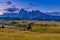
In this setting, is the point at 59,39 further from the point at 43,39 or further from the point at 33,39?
the point at 33,39

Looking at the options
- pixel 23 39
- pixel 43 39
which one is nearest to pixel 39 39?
pixel 43 39

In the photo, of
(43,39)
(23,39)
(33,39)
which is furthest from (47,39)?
(23,39)

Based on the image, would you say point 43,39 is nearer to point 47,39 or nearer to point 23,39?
point 47,39

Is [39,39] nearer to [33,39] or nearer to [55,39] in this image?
[33,39]

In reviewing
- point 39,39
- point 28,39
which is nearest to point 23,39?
point 28,39

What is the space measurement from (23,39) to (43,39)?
18.1 feet

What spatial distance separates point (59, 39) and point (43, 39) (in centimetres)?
442

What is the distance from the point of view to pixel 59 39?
1732 inches

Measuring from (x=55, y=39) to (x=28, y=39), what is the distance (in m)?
7.51

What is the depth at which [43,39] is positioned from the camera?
43938mm

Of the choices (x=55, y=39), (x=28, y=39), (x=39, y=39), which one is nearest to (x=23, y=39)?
(x=28, y=39)

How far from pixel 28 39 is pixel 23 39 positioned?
1416 mm

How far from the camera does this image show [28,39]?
43750 millimetres

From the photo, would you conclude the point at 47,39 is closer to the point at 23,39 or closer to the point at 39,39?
the point at 39,39
